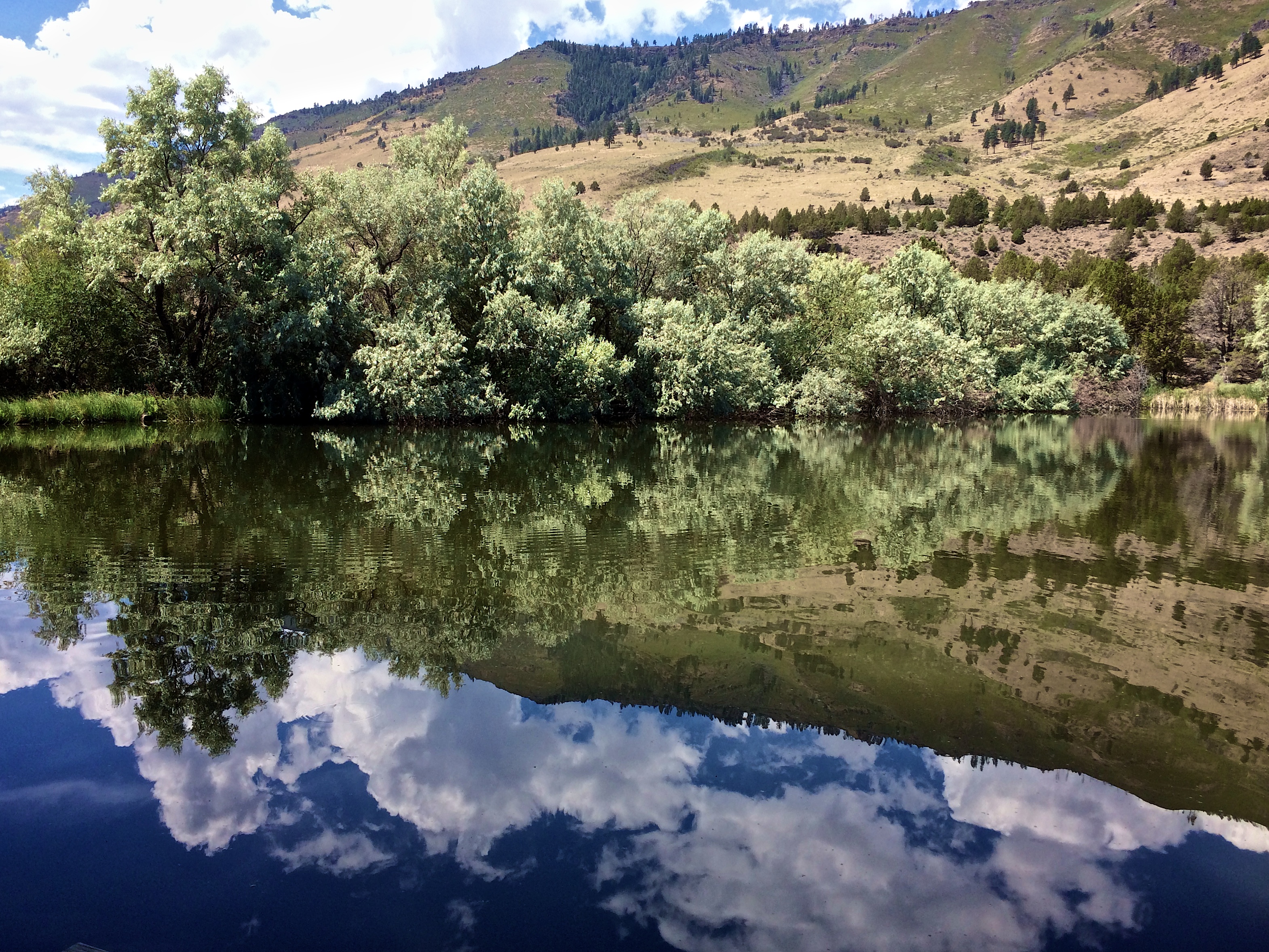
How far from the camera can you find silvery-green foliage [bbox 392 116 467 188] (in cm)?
3584

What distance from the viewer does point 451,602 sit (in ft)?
27.2

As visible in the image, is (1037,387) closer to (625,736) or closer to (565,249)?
(565,249)

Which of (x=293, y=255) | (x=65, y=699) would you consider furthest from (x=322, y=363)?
(x=65, y=699)

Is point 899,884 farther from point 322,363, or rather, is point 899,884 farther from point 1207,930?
point 322,363

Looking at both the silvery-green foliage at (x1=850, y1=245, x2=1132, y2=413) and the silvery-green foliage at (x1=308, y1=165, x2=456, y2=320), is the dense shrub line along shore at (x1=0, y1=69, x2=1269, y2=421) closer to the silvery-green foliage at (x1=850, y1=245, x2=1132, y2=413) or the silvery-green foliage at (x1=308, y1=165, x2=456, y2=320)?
the silvery-green foliage at (x1=308, y1=165, x2=456, y2=320)

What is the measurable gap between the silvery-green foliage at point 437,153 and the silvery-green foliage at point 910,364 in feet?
73.8

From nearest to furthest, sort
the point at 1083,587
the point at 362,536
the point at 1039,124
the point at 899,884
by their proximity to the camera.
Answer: the point at 899,884 < the point at 1083,587 < the point at 362,536 < the point at 1039,124

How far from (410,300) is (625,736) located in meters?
32.8

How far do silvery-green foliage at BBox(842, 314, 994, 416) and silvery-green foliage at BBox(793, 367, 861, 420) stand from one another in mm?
1150

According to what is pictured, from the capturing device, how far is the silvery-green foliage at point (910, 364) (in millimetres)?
41344

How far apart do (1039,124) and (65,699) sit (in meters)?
195

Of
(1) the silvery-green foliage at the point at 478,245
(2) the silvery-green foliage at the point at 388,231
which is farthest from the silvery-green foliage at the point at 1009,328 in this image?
(2) the silvery-green foliage at the point at 388,231

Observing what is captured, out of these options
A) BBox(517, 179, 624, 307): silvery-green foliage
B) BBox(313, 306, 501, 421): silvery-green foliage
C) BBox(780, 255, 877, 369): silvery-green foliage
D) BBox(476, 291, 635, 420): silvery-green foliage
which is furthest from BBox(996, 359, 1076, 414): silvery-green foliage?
BBox(313, 306, 501, 421): silvery-green foliage

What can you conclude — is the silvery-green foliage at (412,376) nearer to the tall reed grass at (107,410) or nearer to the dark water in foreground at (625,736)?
the tall reed grass at (107,410)
